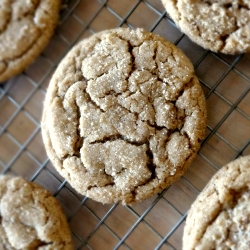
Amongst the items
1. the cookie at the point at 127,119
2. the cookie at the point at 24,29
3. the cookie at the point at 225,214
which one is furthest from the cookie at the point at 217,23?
the cookie at the point at 24,29

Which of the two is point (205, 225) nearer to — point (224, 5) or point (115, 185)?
point (115, 185)

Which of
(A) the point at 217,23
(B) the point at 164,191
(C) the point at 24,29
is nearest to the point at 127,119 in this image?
(B) the point at 164,191

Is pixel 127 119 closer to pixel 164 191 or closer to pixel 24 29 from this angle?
pixel 164 191

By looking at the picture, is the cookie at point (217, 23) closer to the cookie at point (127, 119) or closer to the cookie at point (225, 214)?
the cookie at point (127, 119)

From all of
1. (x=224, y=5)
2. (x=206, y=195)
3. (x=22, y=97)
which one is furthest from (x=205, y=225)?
(x=22, y=97)

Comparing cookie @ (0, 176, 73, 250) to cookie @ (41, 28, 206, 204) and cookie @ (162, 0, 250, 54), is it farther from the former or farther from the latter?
cookie @ (162, 0, 250, 54)

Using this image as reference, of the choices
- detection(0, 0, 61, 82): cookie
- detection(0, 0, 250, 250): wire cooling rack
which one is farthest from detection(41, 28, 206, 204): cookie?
detection(0, 0, 61, 82): cookie
